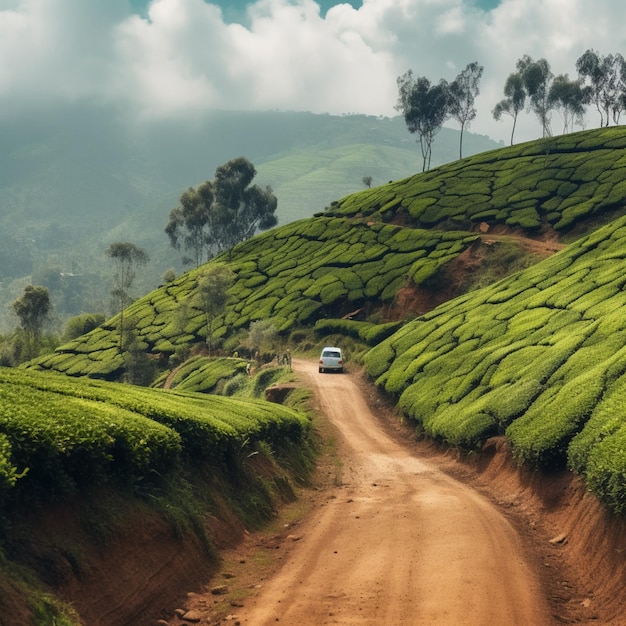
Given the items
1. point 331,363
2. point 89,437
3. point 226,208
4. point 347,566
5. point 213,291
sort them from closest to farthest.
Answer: point 89,437 → point 347,566 → point 331,363 → point 213,291 → point 226,208

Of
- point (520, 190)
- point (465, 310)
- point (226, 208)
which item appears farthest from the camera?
point (226, 208)

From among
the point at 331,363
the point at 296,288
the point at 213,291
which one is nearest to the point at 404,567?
the point at 331,363

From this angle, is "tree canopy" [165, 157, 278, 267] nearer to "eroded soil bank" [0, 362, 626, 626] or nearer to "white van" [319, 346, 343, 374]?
"white van" [319, 346, 343, 374]

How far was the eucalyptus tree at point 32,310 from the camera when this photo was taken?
268ft

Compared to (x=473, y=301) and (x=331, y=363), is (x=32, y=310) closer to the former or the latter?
(x=331, y=363)

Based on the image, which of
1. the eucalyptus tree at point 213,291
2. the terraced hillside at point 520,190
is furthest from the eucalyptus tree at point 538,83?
the eucalyptus tree at point 213,291

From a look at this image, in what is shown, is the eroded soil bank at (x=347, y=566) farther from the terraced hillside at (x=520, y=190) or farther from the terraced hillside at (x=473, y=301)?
the terraced hillside at (x=520, y=190)

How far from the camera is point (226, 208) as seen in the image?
113125 millimetres

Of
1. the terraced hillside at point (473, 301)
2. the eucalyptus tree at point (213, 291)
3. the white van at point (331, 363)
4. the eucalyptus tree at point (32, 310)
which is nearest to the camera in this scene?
the terraced hillside at point (473, 301)

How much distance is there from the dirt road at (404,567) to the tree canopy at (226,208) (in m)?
97.2

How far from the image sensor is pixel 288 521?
17000 mm

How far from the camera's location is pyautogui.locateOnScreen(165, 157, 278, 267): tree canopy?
372 ft

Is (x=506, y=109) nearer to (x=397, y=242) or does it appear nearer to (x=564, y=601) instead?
(x=397, y=242)

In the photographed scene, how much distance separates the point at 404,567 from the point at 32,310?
3126 inches
